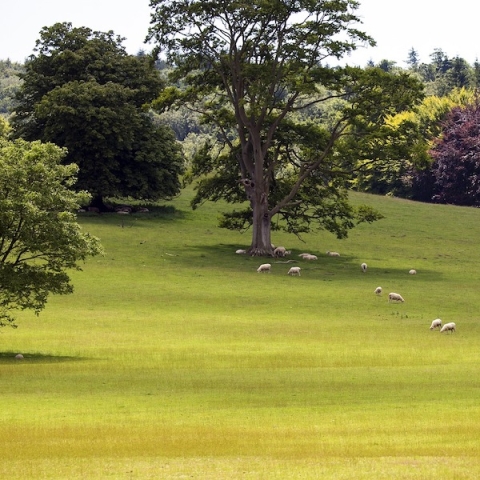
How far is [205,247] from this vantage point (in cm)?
7781

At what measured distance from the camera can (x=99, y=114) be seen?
3258 inches

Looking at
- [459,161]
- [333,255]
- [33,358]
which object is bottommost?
[33,358]

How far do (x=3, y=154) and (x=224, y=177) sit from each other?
43.5 meters

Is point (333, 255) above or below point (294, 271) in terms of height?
above

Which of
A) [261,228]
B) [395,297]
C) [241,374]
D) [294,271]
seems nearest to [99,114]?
[261,228]

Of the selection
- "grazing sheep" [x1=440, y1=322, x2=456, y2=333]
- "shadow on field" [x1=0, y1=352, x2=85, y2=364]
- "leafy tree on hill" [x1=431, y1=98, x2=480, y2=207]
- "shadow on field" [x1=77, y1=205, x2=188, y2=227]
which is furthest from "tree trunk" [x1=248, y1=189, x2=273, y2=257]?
"leafy tree on hill" [x1=431, y1=98, x2=480, y2=207]

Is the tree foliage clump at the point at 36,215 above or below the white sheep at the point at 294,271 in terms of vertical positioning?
above

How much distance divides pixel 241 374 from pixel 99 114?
54.6 m

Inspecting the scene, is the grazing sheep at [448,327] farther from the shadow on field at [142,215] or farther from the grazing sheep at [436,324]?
the shadow on field at [142,215]

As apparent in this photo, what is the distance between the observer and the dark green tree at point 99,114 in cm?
8319

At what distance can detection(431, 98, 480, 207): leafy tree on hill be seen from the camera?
4631 inches

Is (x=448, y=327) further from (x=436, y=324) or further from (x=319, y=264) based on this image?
(x=319, y=264)

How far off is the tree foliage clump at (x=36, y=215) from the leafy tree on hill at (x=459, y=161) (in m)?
86.4

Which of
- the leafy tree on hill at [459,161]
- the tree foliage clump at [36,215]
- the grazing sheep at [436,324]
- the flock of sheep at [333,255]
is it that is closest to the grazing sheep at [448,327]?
the flock of sheep at [333,255]
